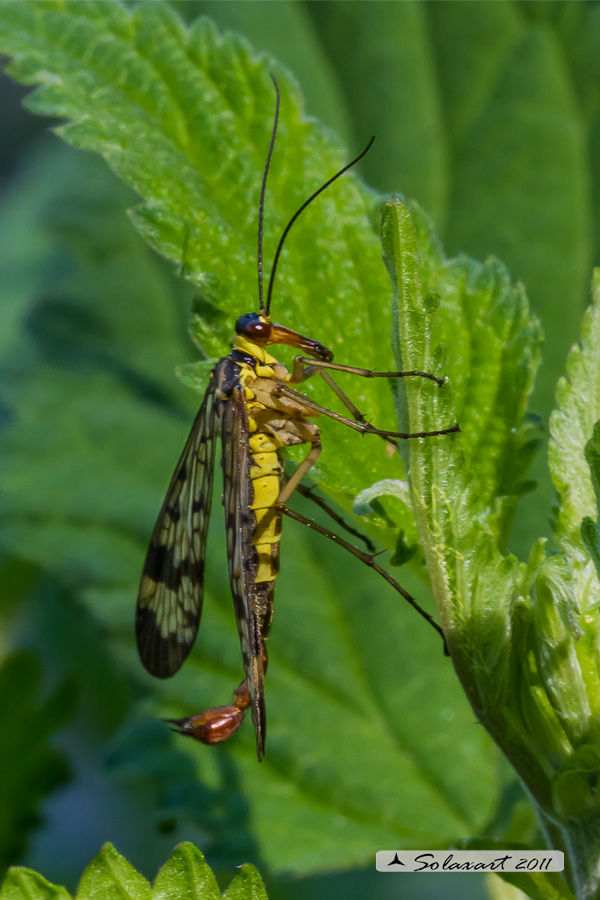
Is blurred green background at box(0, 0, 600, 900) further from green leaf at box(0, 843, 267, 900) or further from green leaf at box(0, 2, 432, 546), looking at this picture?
green leaf at box(0, 843, 267, 900)

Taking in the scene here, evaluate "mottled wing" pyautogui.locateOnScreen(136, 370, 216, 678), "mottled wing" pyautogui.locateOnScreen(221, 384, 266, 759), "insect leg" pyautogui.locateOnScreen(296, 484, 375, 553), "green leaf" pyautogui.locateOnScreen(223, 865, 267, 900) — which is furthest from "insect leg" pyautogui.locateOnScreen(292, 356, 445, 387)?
"green leaf" pyautogui.locateOnScreen(223, 865, 267, 900)

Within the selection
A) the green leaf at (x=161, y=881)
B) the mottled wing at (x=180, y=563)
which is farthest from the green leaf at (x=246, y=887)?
the mottled wing at (x=180, y=563)

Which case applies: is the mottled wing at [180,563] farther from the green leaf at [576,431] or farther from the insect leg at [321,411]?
the green leaf at [576,431]

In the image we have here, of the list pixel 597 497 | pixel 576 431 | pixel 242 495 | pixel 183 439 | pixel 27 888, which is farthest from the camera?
pixel 183 439

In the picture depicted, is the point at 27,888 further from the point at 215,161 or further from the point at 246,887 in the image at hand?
the point at 215,161

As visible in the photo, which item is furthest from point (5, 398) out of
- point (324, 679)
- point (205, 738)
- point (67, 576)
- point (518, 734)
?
point (518, 734)

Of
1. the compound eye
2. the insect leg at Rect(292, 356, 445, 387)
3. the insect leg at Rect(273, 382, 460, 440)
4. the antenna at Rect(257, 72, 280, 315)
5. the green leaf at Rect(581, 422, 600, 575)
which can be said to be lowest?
the green leaf at Rect(581, 422, 600, 575)

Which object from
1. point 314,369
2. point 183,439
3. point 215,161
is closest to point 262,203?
point 215,161

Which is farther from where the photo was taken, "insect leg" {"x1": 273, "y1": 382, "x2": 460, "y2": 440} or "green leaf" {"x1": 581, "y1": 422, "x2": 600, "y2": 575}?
"insect leg" {"x1": 273, "y1": 382, "x2": 460, "y2": 440}
